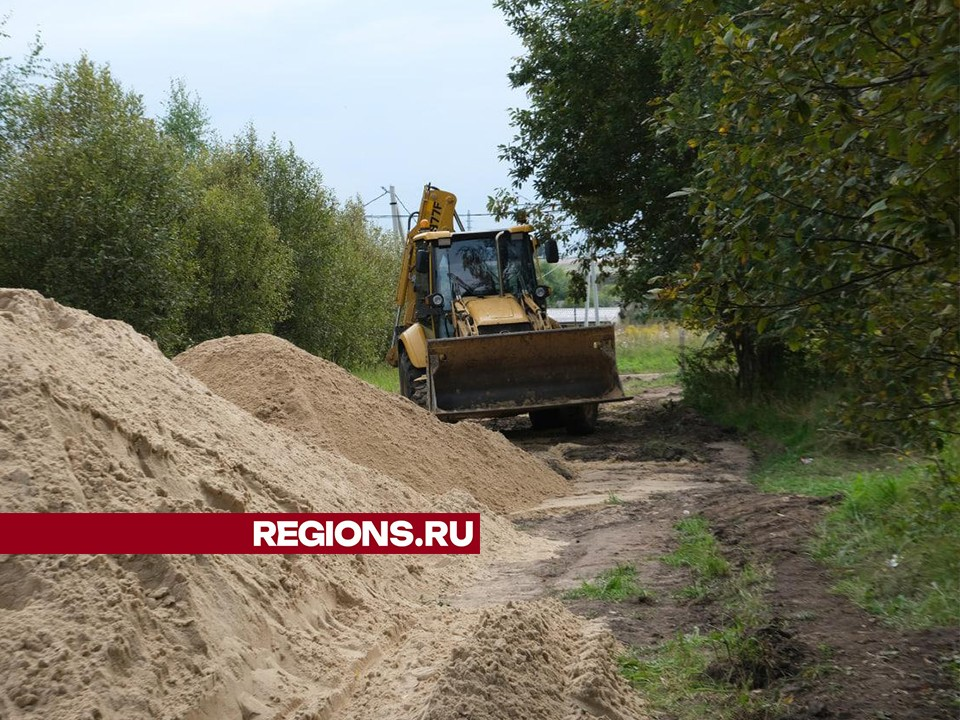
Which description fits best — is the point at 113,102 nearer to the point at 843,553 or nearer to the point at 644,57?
the point at 644,57

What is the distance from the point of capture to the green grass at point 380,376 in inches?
1180

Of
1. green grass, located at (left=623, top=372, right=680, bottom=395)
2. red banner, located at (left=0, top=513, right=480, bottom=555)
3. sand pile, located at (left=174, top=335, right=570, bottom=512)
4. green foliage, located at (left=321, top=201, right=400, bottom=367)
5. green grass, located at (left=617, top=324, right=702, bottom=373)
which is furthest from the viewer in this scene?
green grass, located at (left=617, top=324, right=702, bottom=373)

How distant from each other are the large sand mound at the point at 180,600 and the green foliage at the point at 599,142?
11028 millimetres

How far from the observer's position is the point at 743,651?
229 inches

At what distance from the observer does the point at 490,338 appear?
16391 millimetres

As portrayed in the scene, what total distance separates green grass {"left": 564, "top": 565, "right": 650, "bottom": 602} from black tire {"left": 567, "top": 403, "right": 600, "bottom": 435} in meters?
9.57

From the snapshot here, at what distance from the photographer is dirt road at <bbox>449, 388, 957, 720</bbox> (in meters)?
5.32

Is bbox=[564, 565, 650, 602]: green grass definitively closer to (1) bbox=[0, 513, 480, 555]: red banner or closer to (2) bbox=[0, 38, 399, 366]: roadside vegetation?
(1) bbox=[0, 513, 480, 555]: red banner

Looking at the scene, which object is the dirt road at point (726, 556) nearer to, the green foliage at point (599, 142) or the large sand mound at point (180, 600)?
the large sand mound at point (180, 600)

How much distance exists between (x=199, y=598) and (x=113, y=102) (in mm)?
16351

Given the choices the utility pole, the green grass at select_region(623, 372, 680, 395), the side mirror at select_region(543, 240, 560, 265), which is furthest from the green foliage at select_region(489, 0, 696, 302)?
the utility pole

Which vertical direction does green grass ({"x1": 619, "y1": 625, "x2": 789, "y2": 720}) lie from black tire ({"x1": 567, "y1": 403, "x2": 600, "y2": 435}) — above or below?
below

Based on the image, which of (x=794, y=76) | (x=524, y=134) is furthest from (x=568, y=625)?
(x=524, y=134)

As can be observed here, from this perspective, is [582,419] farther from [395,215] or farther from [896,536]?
[395,215]
